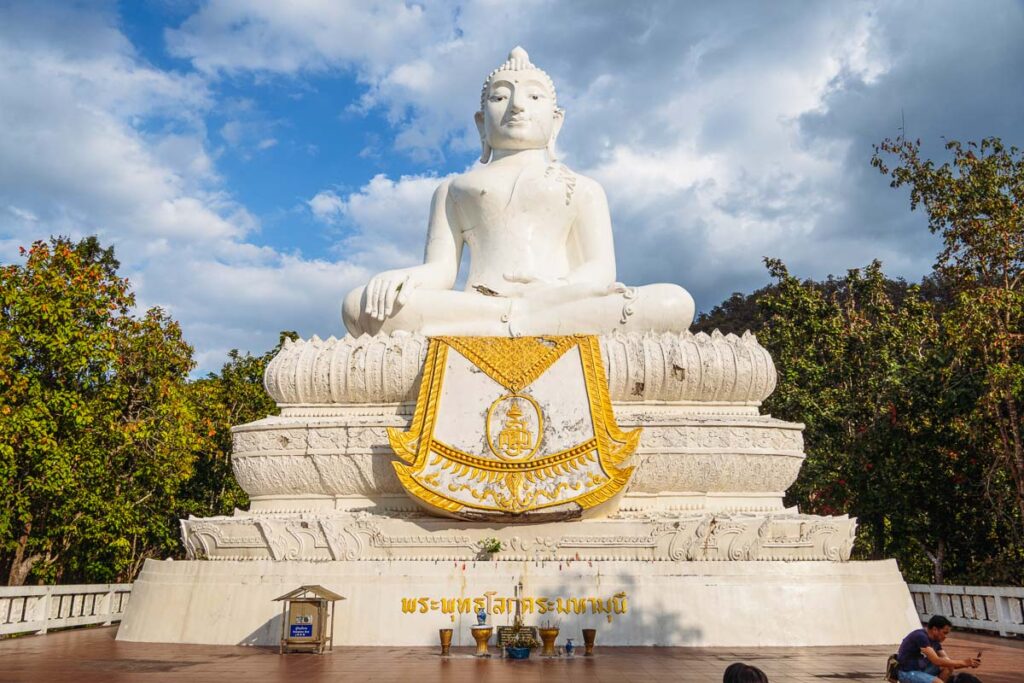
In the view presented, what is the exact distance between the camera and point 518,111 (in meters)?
14.5

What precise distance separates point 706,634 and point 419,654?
2.93 meters

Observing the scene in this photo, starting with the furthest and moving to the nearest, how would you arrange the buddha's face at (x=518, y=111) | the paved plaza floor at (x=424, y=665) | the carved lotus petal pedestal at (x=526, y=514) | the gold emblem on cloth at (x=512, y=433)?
the buddha's face at (x=518, y=111)
the gold emblem on cloth at (x=512, y=433)
the carved lotus petal pedestal at (x=526, y=514)
the paved plaza floor at (x=424, y=665)

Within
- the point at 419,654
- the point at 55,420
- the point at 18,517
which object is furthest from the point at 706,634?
the point at 18,517

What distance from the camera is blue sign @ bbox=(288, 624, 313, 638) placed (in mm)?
8578

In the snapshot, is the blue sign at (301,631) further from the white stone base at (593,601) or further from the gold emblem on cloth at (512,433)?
the gold emblem on cloth at (512,433)

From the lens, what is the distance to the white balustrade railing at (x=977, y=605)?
11578 millimetres

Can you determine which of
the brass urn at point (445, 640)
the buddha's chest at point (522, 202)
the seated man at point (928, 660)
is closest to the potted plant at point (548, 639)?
the brass urn at point (445, 640)

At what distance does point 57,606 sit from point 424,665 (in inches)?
295

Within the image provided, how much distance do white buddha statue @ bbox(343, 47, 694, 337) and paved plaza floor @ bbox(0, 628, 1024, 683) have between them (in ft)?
16.3

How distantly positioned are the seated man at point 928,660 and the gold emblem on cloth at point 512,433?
4.64 metres

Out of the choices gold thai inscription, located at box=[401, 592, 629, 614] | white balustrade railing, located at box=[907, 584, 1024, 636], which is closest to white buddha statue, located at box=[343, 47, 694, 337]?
gold thai inscription, located at box=[401, 592, 629, 614]

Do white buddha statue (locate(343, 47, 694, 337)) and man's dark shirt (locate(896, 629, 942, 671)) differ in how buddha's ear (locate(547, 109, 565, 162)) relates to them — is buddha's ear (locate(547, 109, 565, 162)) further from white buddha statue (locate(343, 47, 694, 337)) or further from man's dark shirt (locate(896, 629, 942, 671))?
man's dark shirt (locate(896, 629, 942, 671))

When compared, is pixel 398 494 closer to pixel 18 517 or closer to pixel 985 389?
pixel 18 517

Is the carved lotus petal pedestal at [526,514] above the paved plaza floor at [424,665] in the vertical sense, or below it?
above
